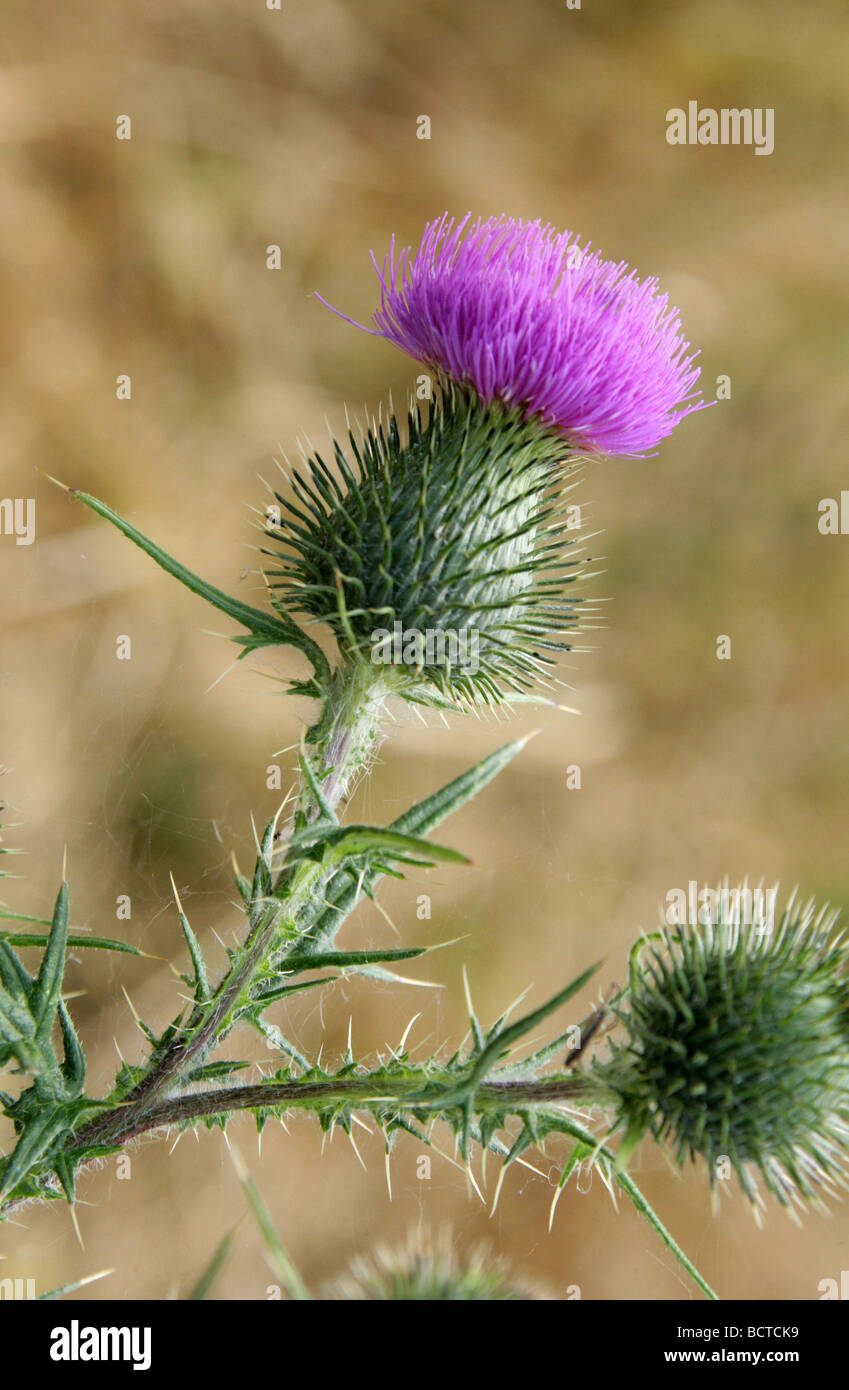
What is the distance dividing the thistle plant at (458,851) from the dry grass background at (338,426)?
56.7 inches

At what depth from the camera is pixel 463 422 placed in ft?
7.72

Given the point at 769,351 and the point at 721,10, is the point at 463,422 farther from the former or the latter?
the point at 721,10

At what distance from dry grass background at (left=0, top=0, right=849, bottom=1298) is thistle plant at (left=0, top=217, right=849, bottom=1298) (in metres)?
1.44

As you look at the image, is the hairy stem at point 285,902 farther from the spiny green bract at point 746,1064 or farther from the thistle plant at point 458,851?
the spiny green bract at point 746,1064

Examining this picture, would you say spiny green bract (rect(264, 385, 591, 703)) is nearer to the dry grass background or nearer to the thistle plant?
the thistle plant

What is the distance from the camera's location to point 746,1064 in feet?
6.31

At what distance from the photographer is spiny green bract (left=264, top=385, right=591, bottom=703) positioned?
2156mm

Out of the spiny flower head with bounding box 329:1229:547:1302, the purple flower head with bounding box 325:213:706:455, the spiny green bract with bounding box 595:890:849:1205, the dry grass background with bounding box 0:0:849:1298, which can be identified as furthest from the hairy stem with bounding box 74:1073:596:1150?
the dry grass background with bounding box 0:0:849:1298

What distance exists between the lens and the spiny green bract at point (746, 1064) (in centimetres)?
191

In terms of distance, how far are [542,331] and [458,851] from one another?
115 centimetres

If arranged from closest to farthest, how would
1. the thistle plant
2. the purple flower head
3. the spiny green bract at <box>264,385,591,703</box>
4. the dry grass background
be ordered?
the thistle plant, the spiny green bract at <box>264,385,591,703</box>, the purple flower head, the dry grass background

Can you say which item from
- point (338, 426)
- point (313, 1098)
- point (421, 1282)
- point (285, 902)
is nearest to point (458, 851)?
point (285, 902)

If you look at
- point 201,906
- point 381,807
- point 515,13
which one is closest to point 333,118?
point 515,13
